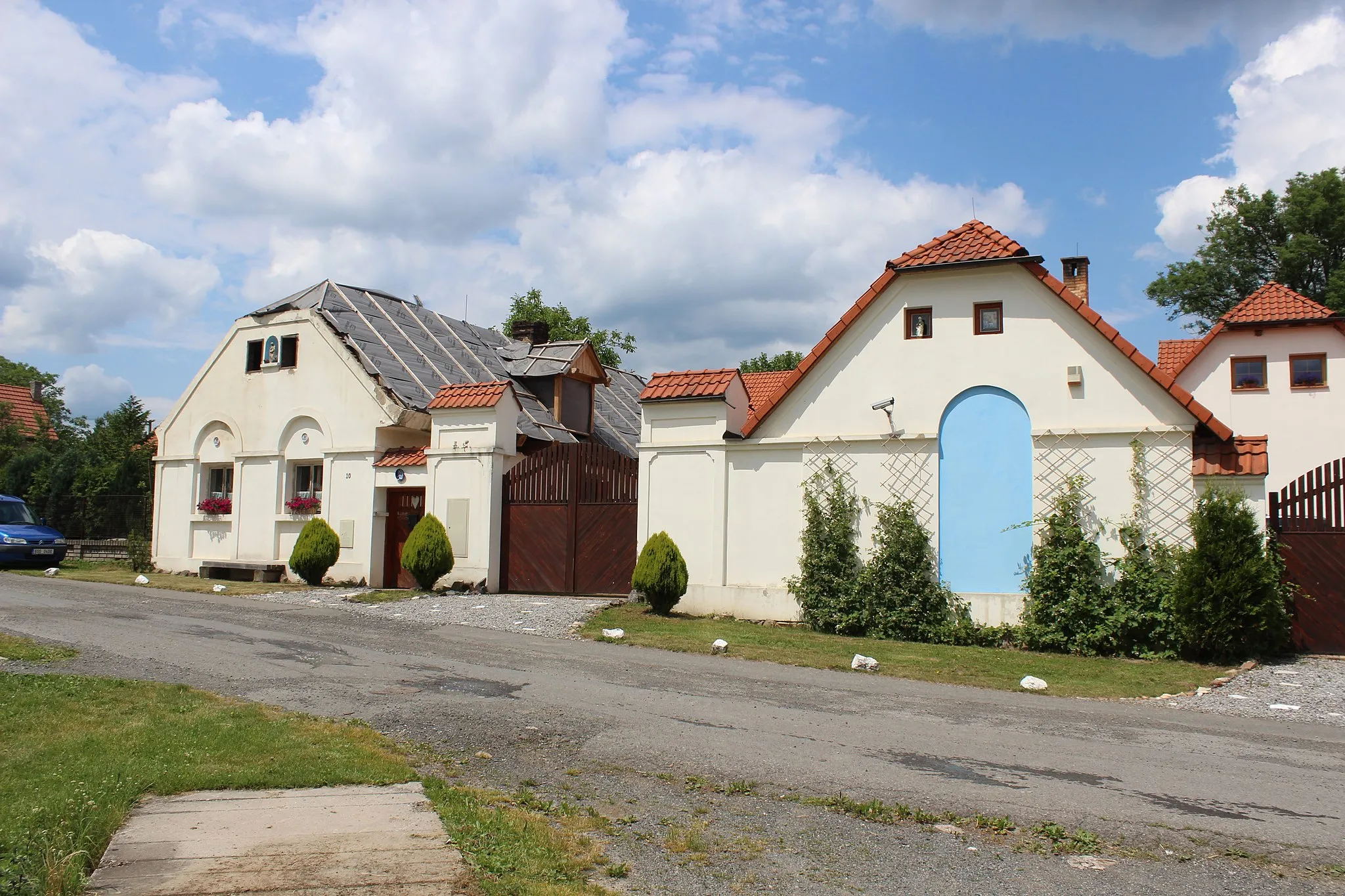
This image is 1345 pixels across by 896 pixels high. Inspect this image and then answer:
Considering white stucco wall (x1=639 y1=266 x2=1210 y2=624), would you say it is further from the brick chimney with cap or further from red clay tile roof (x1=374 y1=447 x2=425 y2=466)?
the brick chimney with cap

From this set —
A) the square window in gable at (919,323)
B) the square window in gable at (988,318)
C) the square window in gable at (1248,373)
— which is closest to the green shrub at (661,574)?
the square window in gable at (919,323)

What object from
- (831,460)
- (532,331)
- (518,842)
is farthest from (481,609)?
(532,331)

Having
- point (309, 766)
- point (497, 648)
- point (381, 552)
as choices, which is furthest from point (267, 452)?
point (309, 766)

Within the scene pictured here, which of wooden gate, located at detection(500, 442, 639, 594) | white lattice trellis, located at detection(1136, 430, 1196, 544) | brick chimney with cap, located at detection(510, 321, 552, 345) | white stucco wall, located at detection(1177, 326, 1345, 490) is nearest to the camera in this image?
white lattice trellis, located at detection(1136, 430, 1196, 544)

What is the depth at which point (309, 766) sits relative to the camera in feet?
21.4

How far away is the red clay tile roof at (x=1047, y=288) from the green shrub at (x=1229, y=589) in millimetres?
1513

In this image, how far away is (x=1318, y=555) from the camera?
13.8 m

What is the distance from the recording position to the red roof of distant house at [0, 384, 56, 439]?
4800 cm

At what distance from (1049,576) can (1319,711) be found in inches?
183

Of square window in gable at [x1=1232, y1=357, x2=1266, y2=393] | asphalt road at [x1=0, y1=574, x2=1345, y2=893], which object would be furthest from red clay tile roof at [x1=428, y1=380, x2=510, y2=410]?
square window in gable at [x1=1232, y1=357, x2=1266, y2=393]

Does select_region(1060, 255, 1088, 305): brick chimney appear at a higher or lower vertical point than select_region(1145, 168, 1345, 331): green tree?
lower

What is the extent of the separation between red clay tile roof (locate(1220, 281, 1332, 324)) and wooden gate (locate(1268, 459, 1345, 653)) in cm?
→ 1363

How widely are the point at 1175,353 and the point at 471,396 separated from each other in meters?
20.3

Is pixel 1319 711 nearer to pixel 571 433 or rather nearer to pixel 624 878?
pixel 624 878
